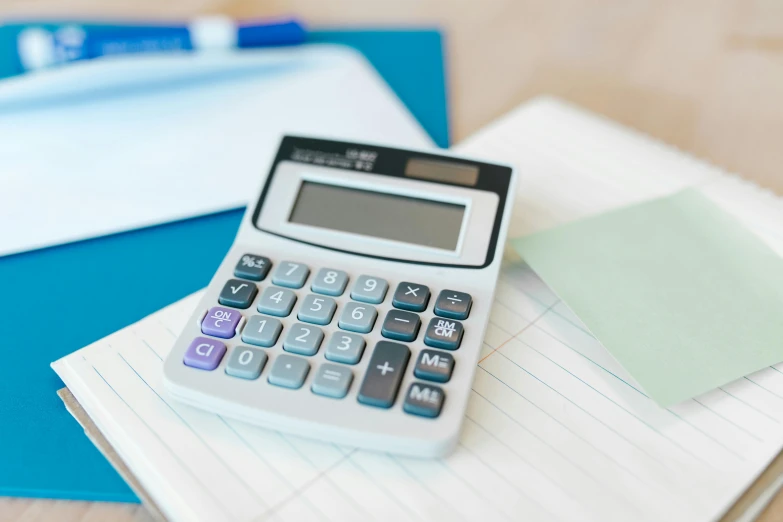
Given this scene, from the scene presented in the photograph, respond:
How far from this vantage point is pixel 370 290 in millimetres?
380

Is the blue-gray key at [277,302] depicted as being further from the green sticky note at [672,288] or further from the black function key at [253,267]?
the green sticky note at [672,288]

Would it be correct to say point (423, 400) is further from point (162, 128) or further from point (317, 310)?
point (162, 128)

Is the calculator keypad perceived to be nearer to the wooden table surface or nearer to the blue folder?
the blue folder

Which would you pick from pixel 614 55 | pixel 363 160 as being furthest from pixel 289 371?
pixel 614 55

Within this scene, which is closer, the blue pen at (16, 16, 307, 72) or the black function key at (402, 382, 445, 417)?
the black function key at (402, 382, 445, 417)

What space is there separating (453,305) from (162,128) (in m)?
0.31

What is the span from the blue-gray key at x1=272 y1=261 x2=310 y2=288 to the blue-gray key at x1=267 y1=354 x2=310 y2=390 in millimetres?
53

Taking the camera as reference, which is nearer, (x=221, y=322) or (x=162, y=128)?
(x=221, y=322)

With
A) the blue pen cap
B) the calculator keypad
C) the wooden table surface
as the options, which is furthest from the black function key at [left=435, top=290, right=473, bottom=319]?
the blue pen cap

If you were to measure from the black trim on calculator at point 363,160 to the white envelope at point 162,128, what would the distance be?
0.05 m

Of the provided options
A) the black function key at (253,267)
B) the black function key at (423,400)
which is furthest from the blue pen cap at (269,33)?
the black function key at (423,400)

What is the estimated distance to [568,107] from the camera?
0.56m

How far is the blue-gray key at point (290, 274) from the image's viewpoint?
0.39m

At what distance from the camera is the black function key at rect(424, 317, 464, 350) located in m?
0.35
